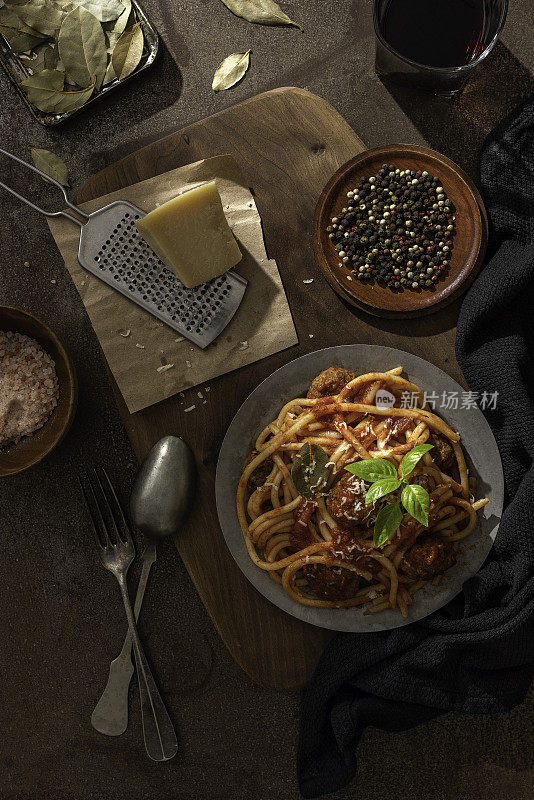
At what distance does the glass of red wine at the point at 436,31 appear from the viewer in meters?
2.25

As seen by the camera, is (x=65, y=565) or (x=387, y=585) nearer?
(x=387, y=585)

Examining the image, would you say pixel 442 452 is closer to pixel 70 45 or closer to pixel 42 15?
pixel 70 45

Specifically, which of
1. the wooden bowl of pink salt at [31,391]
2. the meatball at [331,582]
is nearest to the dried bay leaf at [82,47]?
the wooden bowl of pink salt at [31,391]

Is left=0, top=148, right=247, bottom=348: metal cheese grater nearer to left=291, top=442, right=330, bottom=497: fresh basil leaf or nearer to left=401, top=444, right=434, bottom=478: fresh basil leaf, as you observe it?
left=291, top=442, right=330, bottom=497: fresh basil leaf

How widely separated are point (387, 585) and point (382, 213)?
58.2 inches

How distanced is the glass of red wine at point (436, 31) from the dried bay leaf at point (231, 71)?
60 centimetres

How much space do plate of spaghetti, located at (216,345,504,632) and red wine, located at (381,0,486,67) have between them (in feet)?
3.71

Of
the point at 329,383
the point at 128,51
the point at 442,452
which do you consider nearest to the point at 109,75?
the point at 128,51

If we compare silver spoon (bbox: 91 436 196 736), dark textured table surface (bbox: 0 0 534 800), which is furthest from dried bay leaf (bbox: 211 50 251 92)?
silver spoon (bbox: 91 436 196 736)

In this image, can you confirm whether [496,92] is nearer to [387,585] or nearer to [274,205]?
[274,205]

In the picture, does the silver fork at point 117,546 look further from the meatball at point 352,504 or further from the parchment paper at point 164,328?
the meatball at point 352,504

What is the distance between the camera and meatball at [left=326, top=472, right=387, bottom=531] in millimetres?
2080

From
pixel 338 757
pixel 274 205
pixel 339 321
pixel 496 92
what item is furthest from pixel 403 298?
pixel 338 757

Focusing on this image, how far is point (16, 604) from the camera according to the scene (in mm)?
2627
